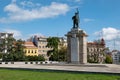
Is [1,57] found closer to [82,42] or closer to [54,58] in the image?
[54,58]

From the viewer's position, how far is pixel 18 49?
98.3 meters

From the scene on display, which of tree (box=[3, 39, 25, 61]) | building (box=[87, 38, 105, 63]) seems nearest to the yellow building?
building (box=[87, 38, 105, 63])

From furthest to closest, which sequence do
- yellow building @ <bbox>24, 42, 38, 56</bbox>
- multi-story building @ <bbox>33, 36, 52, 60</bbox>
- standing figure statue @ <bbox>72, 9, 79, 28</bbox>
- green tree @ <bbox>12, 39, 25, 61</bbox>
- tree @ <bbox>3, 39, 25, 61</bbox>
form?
multi-story building @ <bbox>33, 36, 52, 60</bbox>
yellow building @ <bbox>24, 42, 38, 56</bbox>
green tree @ <bbox>12, 39, 25, 61</bbox>
tree @ <bbox>3, 39, 25, 61</bbox>
standing figure statue @ <bbox>72, 9, 79, 28</bbox>

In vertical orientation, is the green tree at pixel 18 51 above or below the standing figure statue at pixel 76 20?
below

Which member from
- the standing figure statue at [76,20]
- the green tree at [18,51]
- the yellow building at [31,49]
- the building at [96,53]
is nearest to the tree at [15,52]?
the green tree at [18,51]

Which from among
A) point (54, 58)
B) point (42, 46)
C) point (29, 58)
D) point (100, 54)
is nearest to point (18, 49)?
point (29, 58)

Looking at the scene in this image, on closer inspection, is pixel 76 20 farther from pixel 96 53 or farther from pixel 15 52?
pixel 96 53

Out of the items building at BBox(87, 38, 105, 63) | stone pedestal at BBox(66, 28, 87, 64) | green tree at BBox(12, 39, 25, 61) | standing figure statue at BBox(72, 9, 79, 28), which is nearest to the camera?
stone pedestal at BBox(66, 28, 87, 64)

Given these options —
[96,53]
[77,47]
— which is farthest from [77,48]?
[96,53]

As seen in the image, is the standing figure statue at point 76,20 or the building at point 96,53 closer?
the standing figure statue at point 76,20

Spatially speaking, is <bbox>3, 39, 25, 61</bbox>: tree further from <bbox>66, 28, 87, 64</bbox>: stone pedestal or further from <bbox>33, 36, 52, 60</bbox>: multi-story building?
<bbox>66, 28, 87, 64</bbox>: stone pedestal

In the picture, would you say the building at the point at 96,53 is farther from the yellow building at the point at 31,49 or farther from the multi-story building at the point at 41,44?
the yellow building at the point at 31,49

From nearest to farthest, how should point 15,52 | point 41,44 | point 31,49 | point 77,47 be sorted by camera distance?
1. point 77,47
2. point 15,52
3. point 31,49
4. point 41,44

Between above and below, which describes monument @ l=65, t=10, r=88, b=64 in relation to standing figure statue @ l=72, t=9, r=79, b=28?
below
